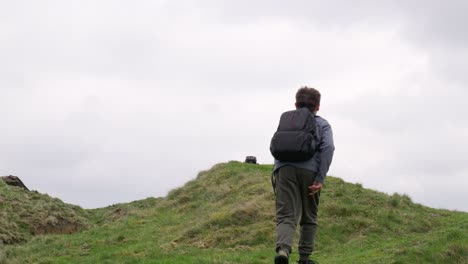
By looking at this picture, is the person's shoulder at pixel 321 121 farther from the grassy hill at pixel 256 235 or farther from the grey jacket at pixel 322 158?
the grassy hill at pixel 256 235

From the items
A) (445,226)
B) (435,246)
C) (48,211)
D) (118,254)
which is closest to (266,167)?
(48,211)

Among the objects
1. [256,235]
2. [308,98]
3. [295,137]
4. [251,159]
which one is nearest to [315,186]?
[295,137]

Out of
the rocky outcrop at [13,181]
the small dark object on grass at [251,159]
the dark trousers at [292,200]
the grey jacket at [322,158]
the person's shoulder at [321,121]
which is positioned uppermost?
the small dark object on grass at [251,159]

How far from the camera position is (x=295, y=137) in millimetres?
8656

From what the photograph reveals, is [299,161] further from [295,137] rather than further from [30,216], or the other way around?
[30,216]

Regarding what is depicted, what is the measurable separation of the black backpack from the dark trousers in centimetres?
24

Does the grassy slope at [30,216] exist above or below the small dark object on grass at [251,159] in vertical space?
below

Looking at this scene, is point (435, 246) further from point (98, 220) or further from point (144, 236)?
point (98, 220)

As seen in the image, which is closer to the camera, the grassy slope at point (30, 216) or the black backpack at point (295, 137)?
the black backpack at point (295, 137)

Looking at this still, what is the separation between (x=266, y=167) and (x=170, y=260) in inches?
697

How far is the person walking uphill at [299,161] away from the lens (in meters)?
8.65

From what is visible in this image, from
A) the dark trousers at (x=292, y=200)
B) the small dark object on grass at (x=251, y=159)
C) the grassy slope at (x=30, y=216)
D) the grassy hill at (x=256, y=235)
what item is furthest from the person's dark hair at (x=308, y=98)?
the small dark object on grass at (x=251, y=159)

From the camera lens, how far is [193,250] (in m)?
17.0

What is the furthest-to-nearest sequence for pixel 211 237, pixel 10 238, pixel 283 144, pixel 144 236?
pixel 10 238
pixel 144 236
pixel 211 237
pixel 283 144
